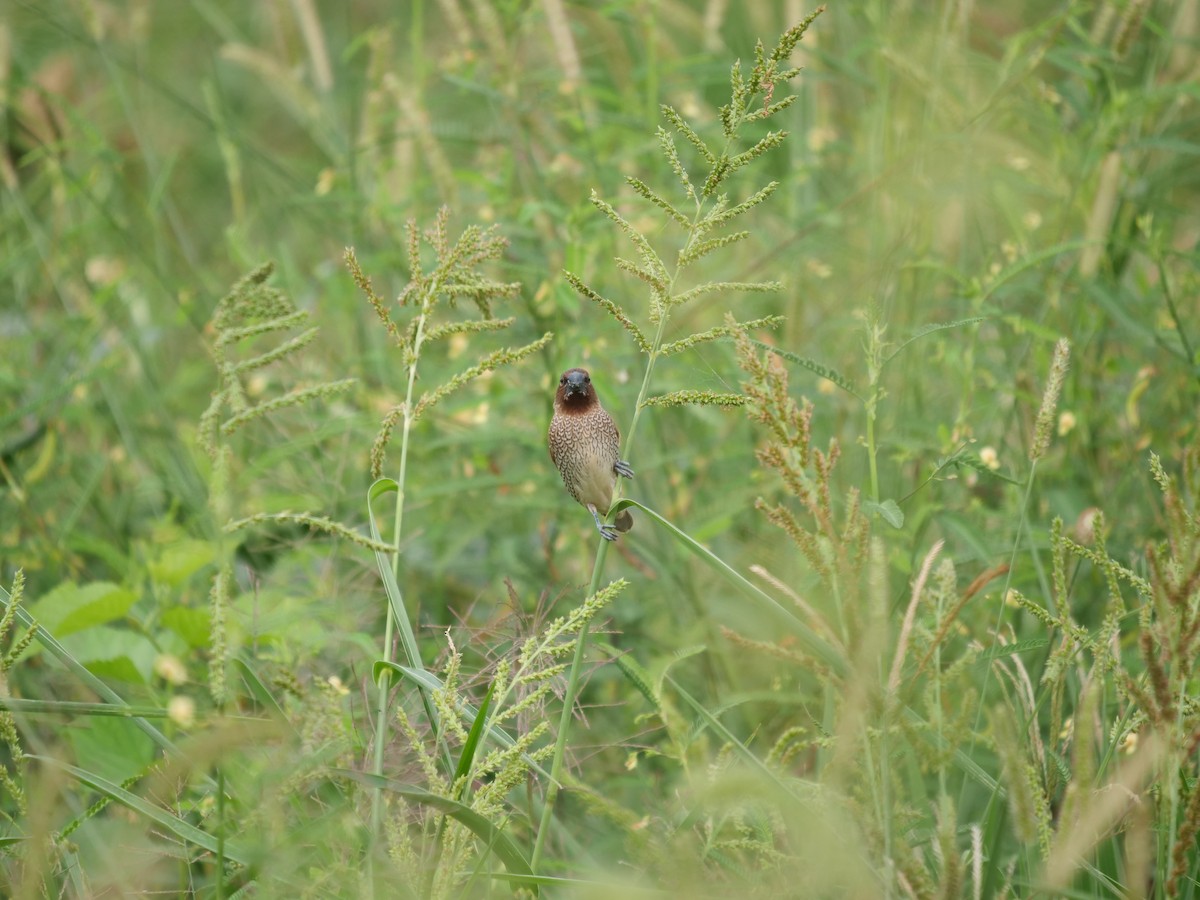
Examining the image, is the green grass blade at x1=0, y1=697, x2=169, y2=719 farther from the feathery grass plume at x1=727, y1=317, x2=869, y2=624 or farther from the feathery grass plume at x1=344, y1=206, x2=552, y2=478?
the feathery grass plume at x1=727, y1=317, x2=869, y2=624

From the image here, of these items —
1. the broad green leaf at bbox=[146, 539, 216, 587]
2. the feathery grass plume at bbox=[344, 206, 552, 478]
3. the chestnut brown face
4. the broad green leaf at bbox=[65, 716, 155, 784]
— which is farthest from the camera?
the broad green leaf at bbox=[146, 539, 216, 587]

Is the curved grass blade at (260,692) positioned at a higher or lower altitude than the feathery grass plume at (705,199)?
lower

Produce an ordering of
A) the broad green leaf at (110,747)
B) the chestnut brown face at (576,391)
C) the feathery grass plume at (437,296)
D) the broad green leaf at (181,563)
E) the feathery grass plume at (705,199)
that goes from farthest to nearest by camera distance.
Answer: the broad green leaf at (181,563) < the chestnut brown face at (576,391) < the broad green leaf at (110,747) < the feathery grass plume at (437,296) < the feathery grass plume at (705,199)

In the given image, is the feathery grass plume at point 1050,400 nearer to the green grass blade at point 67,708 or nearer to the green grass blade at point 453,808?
the green grass blade at point 453,808

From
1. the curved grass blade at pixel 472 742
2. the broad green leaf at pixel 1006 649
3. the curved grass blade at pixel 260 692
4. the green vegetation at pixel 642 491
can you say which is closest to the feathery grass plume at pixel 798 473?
the green vegetation at pixel 642 491

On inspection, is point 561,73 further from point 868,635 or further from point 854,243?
point 868,635

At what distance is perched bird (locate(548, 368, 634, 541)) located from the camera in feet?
8.97

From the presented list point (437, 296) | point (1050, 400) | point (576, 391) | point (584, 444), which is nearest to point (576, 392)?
point (576, 391)

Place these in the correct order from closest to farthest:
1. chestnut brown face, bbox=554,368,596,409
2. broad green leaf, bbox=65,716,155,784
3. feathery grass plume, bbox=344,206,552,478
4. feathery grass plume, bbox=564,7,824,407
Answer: feathery grass plume, bbox=564,7,824,407
feathery grass plume, bbox=344,206,552,478
broad green leaf, bbox=65,716,155,784
chestnut brown face, bbox=554,368,596,409

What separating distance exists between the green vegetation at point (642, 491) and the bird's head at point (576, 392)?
0.30 meters

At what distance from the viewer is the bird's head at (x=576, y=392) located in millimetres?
2771

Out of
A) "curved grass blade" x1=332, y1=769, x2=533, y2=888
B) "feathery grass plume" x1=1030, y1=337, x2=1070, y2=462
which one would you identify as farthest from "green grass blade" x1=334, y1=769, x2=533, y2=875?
"feathery grass plume" x1=1030, y1=337, x2=1070, y2=462

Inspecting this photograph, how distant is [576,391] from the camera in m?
2.79

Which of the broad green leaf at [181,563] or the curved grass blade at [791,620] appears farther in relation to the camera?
the broad green leaf at [181,563]
